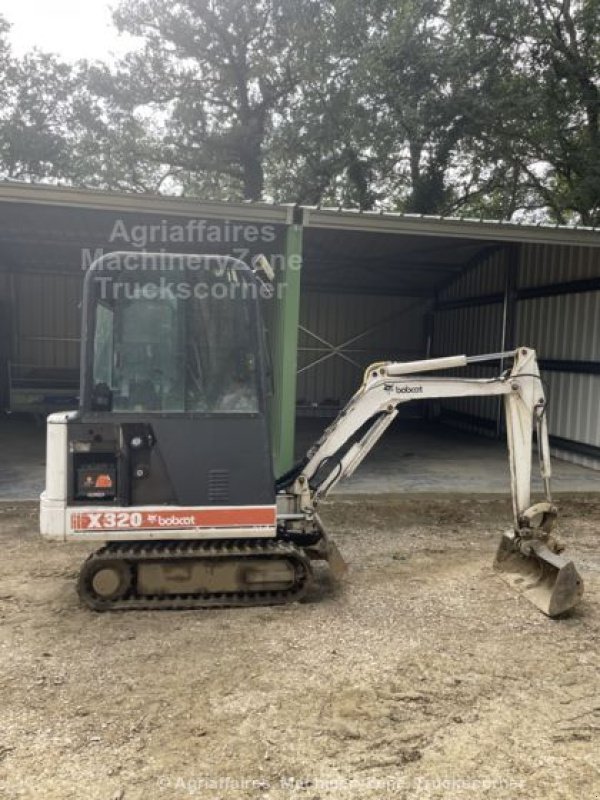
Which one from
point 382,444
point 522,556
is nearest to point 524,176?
point 382,444

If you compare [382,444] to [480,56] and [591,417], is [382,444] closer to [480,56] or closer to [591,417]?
[591,417]

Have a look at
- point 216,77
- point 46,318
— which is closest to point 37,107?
point 216,77

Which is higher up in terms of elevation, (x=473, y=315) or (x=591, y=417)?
(x=473, y=315)

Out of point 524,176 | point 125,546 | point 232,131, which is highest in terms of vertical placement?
point 232,131

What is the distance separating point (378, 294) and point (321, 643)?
13.0m

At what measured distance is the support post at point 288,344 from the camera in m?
7.86

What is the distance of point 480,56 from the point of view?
16.8 metres

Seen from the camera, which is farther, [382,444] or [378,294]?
[378,294]

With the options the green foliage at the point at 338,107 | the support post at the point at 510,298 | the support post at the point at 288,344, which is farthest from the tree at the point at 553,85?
the support post at the point at 288,344

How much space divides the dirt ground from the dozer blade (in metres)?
0.11

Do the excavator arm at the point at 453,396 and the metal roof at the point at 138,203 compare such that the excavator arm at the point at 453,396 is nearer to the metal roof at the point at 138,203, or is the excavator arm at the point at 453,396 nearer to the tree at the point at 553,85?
the metal roof at the point at 138,203

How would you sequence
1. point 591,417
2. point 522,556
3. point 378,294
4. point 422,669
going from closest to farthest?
1. point 422,669
2. point 522,556
3. point 591,417
4. point 378,294

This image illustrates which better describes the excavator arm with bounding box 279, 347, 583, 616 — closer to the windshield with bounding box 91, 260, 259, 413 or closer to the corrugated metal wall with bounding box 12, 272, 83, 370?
the windshield with bounding box 91, 260, 259, 413

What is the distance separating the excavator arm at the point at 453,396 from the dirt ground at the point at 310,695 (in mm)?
513
